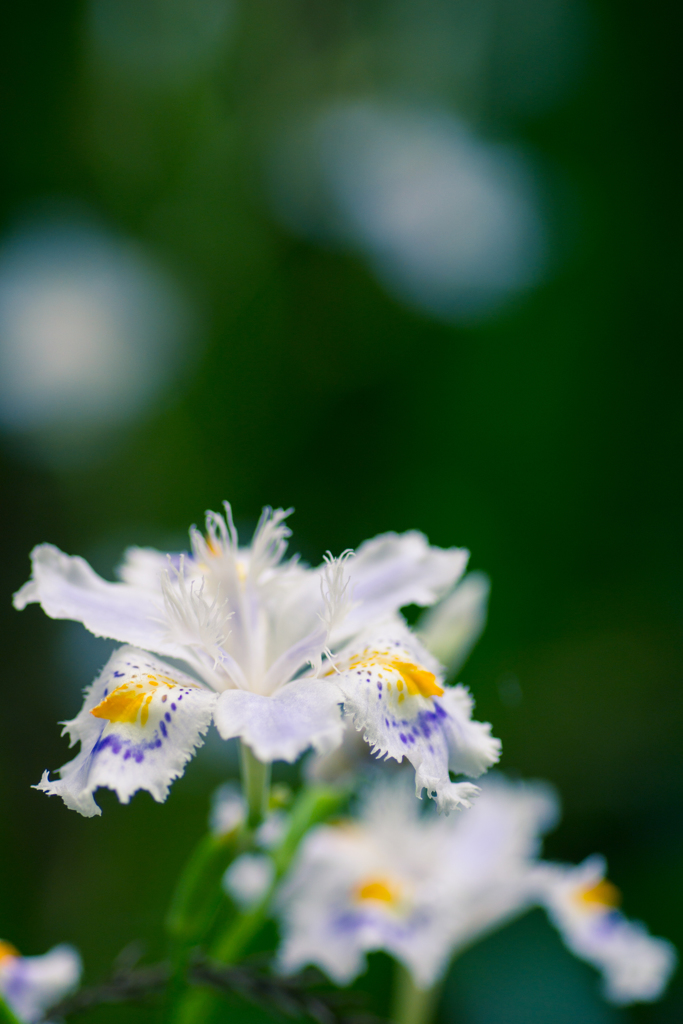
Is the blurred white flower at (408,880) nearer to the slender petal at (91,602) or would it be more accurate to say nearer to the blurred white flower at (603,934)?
the blurred white flower at (603,934)

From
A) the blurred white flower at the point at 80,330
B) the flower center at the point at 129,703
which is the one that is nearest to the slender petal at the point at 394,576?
the flower center at the point at 129,703

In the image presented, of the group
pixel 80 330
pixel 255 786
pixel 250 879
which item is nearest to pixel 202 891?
pixel 255 786

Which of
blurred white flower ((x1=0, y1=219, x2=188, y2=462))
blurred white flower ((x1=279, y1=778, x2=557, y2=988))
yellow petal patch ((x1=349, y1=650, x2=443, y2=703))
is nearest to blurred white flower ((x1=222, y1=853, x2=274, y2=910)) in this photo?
blurred white flower ((x1=279, y1=778, x2=557, y2=988))

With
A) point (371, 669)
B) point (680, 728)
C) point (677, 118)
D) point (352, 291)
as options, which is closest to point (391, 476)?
point (352, 291)

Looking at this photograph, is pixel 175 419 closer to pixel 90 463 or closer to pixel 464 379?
pixel 90 463

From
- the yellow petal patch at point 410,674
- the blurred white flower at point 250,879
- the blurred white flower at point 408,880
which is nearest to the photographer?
the yellow petal patch at point 410,674

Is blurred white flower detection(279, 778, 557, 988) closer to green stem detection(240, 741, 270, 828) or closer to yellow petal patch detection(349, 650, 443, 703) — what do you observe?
green stem detection(240, 741, 270, 828)
